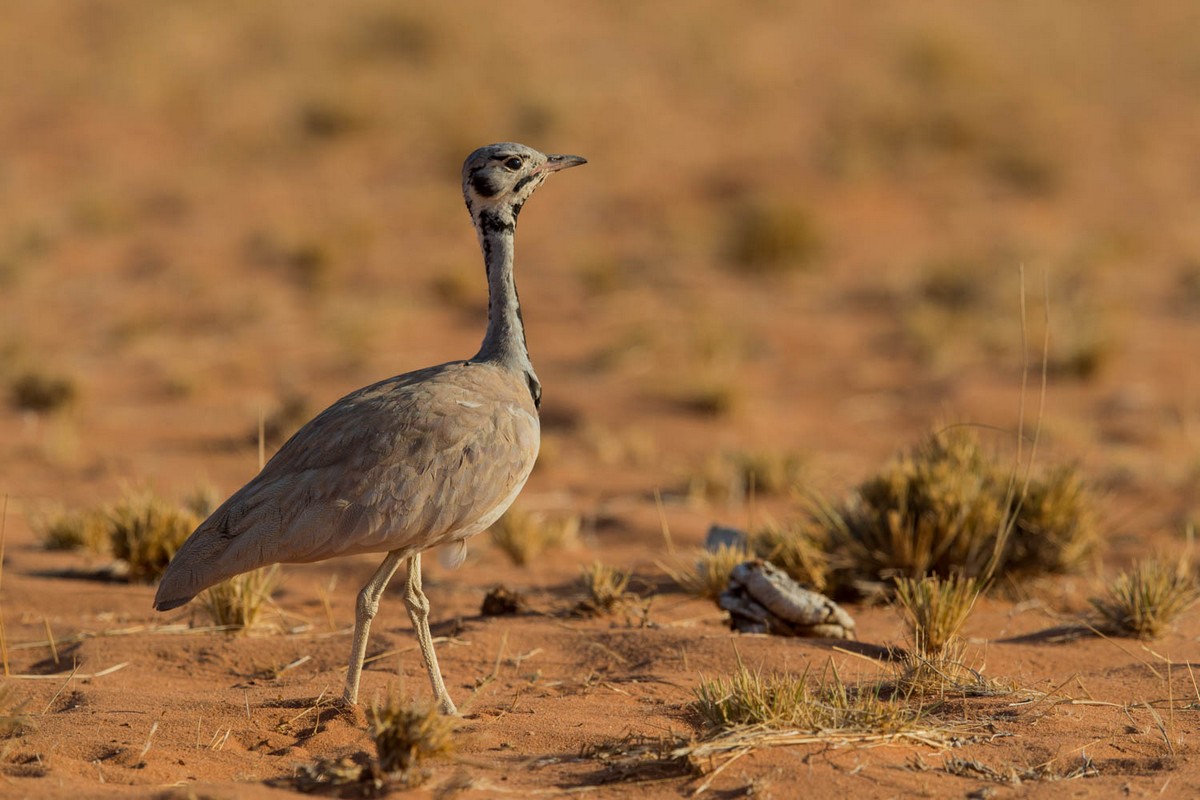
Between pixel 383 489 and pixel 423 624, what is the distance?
584mm

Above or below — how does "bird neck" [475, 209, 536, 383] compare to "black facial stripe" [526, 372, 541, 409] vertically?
above

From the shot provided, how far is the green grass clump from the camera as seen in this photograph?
20.4 ft

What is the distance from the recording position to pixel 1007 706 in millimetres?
4484

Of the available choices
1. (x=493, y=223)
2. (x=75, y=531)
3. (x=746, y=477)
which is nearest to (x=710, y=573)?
(x=493, y=223)

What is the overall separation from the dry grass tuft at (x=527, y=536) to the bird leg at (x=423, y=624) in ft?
7.29

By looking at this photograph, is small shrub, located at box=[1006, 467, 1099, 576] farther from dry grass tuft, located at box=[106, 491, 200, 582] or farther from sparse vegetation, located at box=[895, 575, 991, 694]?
dry grass tuft, located at box=[106, 491, 200, 582]

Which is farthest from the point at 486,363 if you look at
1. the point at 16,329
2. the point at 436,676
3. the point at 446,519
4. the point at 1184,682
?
the point at 16,329

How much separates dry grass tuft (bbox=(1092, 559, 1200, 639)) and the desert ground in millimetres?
82

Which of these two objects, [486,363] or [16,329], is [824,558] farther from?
[16,329]

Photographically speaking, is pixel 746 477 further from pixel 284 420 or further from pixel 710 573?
pixel 284 420

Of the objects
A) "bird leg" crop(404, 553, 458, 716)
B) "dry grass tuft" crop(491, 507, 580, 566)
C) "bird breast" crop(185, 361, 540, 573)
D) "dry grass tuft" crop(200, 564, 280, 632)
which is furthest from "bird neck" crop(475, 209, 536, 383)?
"dry grass tuft" crop(491, 507, 580, 566)

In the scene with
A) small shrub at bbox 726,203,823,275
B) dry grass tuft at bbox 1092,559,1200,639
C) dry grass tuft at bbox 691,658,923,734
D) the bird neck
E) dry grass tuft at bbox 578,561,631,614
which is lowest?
dry grass tuft at bbox 1092,559,1200,639

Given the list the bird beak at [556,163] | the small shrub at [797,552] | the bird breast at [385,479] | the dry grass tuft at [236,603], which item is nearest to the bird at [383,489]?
the bird breast at [385,479]

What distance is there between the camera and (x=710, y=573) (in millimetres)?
6027
